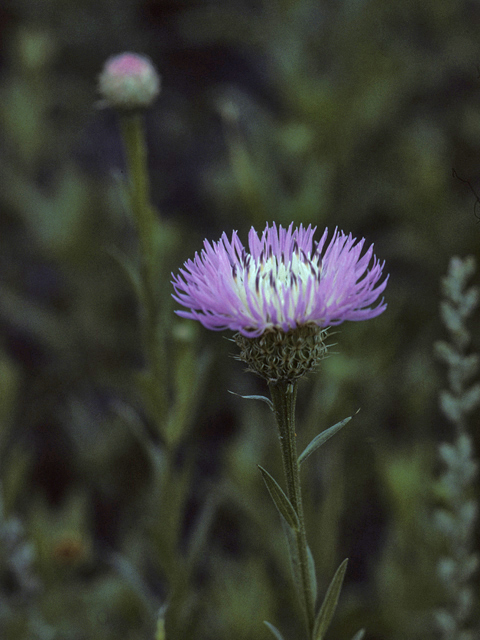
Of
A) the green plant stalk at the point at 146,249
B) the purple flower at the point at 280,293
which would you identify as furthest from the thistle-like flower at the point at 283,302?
the green plant stalk at the point at 146,249

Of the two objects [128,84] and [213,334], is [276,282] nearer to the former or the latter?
[128,84]

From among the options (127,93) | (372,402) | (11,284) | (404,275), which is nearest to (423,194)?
Answer: (404,275)

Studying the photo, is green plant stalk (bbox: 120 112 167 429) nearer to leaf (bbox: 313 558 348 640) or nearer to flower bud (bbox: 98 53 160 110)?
flower bud (bbox: 98 53 160 110)

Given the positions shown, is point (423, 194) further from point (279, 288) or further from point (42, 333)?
point (279, 288)

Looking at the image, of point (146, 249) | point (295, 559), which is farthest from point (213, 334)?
point (295, 559)

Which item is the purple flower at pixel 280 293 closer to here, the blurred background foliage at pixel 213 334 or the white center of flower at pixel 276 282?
the white center of flower at pixel 276 282
